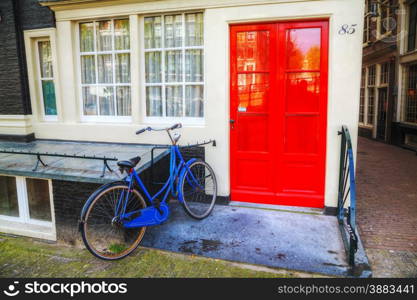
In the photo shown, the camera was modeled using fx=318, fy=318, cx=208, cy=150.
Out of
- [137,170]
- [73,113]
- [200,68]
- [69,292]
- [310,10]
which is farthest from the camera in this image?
[73,113]

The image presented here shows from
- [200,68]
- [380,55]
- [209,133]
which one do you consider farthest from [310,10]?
[380,55]

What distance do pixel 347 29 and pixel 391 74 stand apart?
1070cm

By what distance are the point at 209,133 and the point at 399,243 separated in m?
3.05

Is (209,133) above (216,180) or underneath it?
above

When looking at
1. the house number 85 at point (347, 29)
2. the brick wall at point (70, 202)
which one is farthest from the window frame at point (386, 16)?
the brick wall at point (70, 202)

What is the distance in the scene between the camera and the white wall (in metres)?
4.46

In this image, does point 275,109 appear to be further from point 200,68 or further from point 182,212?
point 182,212

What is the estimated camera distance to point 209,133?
5.16 meters

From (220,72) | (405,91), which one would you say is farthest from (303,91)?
(405,91)

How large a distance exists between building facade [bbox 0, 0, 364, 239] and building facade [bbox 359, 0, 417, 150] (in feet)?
29.9

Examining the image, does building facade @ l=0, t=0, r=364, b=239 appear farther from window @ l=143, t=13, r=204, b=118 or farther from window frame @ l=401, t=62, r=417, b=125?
window frame @ l=401, t=62, r=417, b=125

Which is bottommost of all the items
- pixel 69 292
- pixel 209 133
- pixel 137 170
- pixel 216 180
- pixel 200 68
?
pixel 69 292

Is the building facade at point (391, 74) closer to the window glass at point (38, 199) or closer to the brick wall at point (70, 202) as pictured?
the brick wall at point (70, 202)

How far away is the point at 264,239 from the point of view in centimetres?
410
